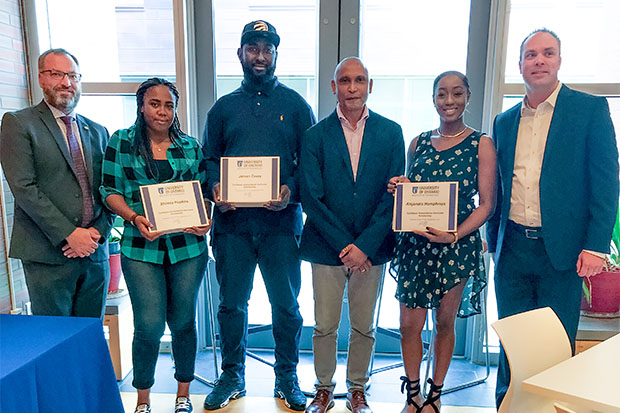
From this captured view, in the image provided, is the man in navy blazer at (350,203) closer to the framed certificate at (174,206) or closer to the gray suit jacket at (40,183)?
the framed certificate at (174,206)

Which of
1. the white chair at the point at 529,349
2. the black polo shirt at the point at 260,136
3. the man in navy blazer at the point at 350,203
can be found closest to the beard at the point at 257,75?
the black polo shirt at the point at 260,136

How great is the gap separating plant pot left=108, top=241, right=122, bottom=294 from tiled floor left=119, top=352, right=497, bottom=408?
1.91ft

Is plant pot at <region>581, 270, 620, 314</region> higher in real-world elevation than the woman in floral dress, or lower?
lower

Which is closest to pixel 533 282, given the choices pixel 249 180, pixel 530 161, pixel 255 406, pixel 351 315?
pixel 530 161

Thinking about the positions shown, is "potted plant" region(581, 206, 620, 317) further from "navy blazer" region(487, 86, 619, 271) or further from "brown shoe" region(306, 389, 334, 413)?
"brown shoe" region(306, 389, 334, 413)

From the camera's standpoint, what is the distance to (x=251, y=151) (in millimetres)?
2236

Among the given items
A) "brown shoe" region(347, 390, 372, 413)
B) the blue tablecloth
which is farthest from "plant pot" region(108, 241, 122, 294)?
"brown shoe" region(347, 390, 372, 413)

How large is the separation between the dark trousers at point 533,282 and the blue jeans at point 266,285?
1020 mm

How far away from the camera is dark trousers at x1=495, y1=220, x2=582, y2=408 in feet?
6.38

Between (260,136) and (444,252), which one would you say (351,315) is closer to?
(444,252)

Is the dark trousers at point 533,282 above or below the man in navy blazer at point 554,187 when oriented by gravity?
below

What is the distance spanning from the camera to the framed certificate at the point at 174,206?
1.93 metres

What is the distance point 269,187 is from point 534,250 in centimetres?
124

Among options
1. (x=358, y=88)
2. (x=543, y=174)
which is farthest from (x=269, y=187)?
(x=543, y=174)
